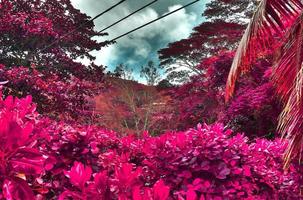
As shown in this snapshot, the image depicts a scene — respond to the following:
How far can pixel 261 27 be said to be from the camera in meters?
5.14

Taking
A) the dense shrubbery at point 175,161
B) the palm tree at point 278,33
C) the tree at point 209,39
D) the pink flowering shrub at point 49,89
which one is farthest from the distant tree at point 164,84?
the dense shrubbery at point 175,161

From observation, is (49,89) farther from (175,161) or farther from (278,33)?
(175,161)

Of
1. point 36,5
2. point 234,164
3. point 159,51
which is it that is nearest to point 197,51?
point 159,51

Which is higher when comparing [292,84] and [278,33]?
[278,33]

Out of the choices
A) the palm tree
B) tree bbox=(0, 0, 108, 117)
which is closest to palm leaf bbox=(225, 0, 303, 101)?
the palm tree

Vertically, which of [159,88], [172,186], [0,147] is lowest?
[172,186]

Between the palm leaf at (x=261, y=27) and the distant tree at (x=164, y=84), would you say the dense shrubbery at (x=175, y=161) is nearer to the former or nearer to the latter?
the palm leaf at (x=261, y=27)

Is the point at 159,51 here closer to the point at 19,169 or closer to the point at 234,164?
the point at 234,164

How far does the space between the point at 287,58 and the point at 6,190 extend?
4.58 meters

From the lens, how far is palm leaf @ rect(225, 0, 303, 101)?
500cm

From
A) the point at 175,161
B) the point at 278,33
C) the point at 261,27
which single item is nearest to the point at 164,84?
the point at 278,33

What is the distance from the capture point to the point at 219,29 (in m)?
15.7

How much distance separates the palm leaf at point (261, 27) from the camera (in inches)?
197

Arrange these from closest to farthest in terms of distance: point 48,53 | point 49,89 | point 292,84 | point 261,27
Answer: point 261,27
point 292,84
point 49,89
point 48,53
